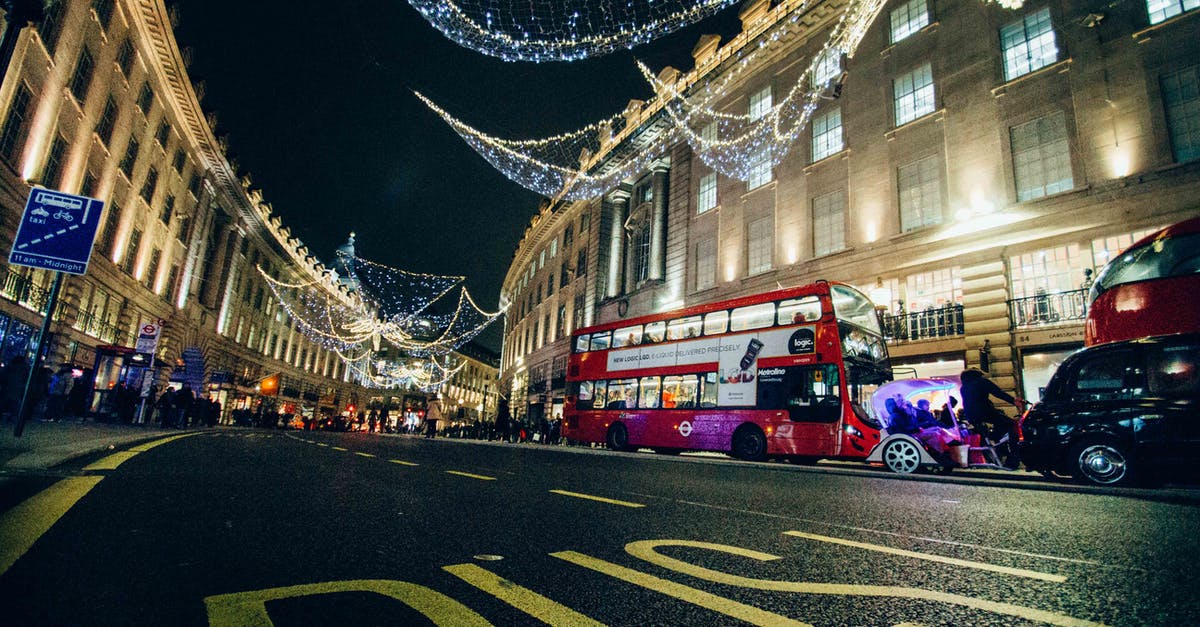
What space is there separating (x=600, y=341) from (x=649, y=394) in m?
2.99

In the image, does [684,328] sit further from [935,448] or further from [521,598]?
[521,598]

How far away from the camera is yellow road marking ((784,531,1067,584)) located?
250 cm

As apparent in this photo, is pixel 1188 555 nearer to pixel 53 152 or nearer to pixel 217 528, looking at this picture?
pixel 217 528

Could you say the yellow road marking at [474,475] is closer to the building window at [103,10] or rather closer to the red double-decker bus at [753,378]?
the red double-decker bus at [753,378]

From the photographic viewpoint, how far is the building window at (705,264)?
25.1 meters

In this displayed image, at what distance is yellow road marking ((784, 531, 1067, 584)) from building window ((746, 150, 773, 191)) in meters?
21.7

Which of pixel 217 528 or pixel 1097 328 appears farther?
pixel 1097 328

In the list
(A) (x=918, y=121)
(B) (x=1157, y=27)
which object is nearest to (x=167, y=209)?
Answer: (A) (x=918, y=121)

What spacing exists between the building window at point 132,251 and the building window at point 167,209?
228 cm

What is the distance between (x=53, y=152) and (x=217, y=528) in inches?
963

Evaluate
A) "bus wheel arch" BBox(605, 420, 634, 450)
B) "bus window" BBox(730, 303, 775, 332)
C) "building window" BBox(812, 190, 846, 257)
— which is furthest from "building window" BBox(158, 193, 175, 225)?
"building window" BBox(812, 190, 846, 257)

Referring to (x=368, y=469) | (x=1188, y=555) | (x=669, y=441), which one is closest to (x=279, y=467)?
(x=368, y=469)

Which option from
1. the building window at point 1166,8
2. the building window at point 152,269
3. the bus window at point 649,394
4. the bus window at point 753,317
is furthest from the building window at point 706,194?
the building window at point 152,269

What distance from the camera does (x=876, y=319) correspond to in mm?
14219
